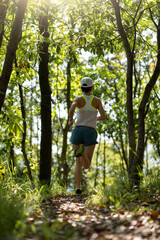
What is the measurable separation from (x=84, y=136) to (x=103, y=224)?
254 cm

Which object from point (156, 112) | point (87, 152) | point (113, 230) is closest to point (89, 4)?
point (87, 152)

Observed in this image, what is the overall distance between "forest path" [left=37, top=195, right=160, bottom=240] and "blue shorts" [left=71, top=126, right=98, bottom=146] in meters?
1.75

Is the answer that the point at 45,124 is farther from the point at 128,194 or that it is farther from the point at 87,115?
the point at 128,194

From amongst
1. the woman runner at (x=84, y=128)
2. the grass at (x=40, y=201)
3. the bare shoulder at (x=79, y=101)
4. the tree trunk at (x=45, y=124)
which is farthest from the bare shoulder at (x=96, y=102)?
the grass at (x=40, y=201)

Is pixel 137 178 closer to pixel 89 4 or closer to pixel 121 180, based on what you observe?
pixel 121 180

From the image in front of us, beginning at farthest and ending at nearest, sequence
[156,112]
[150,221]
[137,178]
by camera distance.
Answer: [156,112] < [137,178] < [150,221]

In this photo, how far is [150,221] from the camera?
276 cm

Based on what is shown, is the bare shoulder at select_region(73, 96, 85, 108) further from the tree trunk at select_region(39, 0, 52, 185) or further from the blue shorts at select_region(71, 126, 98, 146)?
the tree trunk at select_region(39, 0, 52, 185)

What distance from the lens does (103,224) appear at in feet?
9.30

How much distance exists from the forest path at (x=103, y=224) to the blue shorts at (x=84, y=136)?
1.75 m

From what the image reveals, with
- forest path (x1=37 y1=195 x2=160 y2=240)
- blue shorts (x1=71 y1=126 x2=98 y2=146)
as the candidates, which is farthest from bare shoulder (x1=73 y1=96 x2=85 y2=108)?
forest path (x1=37 y1=195 x2=160 y2=240)

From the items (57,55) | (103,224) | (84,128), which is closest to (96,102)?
(84,128)

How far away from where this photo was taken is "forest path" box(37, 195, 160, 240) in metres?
2.45

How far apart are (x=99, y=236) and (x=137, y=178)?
7.23 feet
